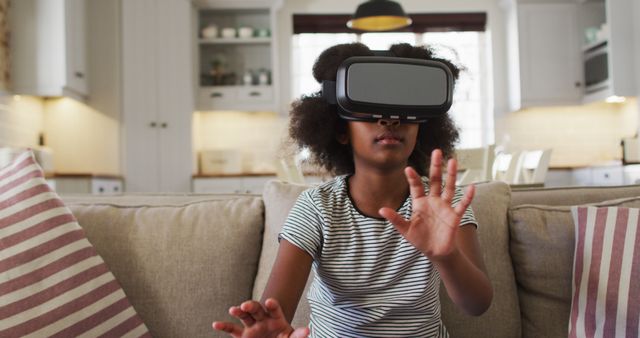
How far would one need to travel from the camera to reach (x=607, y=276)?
1242 millimetres

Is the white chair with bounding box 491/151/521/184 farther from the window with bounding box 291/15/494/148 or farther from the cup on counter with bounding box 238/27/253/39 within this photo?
the cup on counter with bounding box 238/27/253/39

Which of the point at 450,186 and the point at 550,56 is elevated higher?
the point at 550,56

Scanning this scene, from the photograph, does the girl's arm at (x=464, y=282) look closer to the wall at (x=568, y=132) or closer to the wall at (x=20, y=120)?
the wall at (x=20, y=120)

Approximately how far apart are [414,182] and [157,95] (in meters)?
4.19

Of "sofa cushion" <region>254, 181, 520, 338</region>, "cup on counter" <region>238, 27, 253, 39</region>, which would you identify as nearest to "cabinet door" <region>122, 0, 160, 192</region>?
"cup on counter" <region>238, 27, 253, 39</region>

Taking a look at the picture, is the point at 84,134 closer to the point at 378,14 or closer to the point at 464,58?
the point at 378,14

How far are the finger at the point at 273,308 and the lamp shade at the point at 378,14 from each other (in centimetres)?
307

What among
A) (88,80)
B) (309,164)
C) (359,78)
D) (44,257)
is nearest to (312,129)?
(309,164)

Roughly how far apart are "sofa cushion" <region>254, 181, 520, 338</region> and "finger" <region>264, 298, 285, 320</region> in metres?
0.46

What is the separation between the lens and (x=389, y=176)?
1.13m

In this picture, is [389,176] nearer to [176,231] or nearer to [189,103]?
[176,231]

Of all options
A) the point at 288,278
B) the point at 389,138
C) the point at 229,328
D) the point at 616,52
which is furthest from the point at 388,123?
the point at 616,52

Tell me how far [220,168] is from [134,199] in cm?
359

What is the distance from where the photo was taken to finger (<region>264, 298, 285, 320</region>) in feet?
2.83
